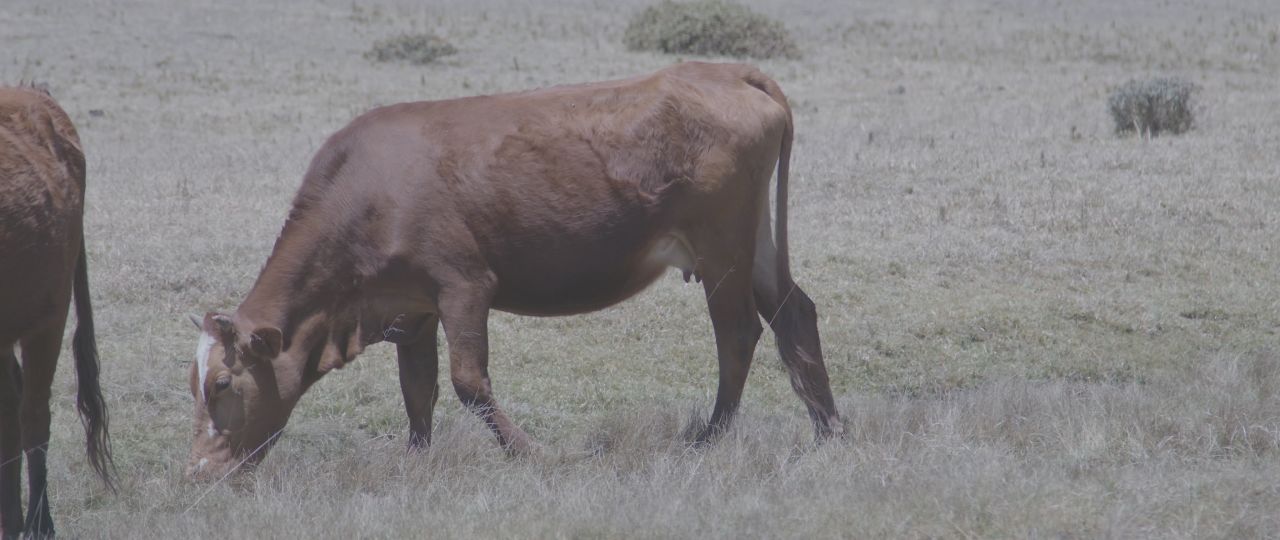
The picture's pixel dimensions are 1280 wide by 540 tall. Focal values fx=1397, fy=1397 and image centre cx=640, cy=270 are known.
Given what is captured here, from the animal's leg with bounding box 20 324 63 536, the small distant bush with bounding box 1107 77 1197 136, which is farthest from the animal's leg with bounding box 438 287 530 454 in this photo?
the small distant bush with bounding box 1107 77 1197 136

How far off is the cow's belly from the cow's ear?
101 centimetres

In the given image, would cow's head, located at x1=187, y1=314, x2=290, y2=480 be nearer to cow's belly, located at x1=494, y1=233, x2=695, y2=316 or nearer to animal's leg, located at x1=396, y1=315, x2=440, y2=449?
animal's leg, located at x1=396, y1=315, x2=440, y2=449

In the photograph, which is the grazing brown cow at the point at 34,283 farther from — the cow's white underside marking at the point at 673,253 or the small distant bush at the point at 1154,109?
the small distant bush at the point at 1154,109

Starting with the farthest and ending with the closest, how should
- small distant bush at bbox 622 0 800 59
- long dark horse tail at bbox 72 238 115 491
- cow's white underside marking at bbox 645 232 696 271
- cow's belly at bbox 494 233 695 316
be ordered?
small distant bush at bbox 622 0 800 59 → cow's white underside marking at bbox 645 232 696 271 → cow's belly at bbox 494 233 695 316 → long dark horse tail at bbox 72 238 115 491

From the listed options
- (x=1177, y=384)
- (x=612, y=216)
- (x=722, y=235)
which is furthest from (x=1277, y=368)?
(x=612, y=216)

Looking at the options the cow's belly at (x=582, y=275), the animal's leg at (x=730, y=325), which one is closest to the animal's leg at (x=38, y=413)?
the cow's belly at (x=582, y=275)

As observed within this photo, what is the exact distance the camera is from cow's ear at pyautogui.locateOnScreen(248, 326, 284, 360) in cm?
572

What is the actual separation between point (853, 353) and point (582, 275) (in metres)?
2.62

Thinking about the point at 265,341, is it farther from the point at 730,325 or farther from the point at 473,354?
the point at 730,325

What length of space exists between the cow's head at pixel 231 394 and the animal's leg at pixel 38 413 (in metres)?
0.56

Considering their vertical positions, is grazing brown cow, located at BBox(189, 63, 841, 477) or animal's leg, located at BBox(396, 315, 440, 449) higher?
grazing brown cow, located at BBox(189, 63, 841, 477)

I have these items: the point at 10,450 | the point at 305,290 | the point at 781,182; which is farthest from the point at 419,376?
the point at 781,182

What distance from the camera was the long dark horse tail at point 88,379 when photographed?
568 centimetres

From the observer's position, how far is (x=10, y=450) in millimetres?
5426
